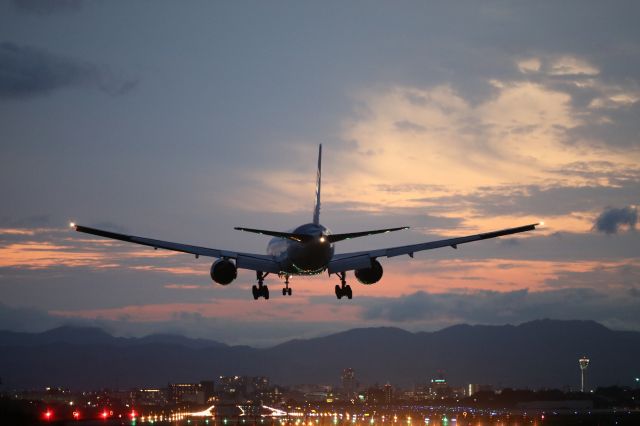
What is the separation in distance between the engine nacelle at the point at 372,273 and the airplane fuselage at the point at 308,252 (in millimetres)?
8033

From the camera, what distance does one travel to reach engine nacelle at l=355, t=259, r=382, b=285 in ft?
291

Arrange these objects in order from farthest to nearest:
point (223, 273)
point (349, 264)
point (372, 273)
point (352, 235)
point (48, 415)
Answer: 1. point (48, 415)
2. point (372, 273)
3. point (349, 264)
4. point (223, 273)
5. point (352, 235)

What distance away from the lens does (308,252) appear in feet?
256

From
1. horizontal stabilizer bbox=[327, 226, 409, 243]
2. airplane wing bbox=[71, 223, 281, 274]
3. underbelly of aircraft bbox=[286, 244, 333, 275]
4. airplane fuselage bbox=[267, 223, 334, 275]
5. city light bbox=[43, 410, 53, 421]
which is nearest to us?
horizontal stabilizer bbox=[327, 226, 409, 243]

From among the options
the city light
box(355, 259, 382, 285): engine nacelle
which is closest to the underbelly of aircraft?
box(355, 259, 382, 285): engine nacelle

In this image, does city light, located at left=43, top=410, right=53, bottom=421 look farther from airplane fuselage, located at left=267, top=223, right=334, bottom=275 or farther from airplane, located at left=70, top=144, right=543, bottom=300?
airplane fuselage, located at left=267, top=223, right=334, bottom=275

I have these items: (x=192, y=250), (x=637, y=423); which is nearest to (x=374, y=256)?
(x=192, y=250)

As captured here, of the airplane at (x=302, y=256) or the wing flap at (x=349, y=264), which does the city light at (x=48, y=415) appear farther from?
the wing flap at (x=349, y=264)

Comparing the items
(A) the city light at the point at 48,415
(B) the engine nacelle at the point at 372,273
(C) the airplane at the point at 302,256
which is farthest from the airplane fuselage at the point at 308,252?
(A) the city light at the point at 48,415

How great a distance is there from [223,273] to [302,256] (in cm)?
1050

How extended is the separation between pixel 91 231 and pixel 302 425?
126ft

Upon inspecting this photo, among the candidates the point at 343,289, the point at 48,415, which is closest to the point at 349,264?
the point at 343,289

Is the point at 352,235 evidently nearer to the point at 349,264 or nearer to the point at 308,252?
the point at 308,252

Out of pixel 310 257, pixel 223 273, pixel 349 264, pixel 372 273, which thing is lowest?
pixel 223 273
